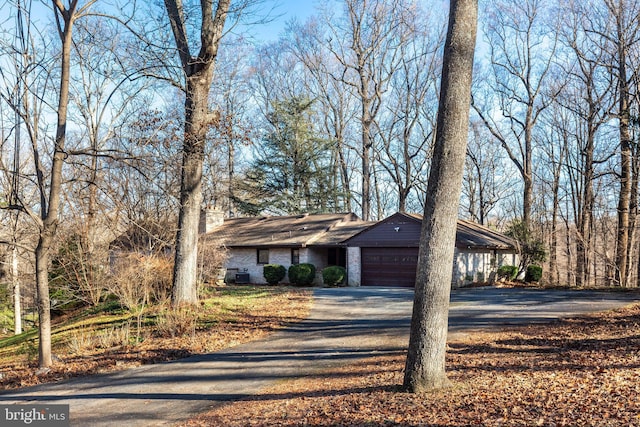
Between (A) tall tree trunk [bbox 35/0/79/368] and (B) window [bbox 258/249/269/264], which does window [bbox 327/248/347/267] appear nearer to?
(B) window [bbox 258/249/269/264]

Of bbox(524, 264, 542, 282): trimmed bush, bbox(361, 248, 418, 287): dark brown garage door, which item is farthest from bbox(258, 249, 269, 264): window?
bbox(524, 264, 542, 282): trimmed bush

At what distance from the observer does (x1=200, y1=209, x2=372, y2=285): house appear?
91.7 feet

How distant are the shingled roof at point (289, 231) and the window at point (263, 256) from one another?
0.82m

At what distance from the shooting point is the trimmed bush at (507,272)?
1034 inches

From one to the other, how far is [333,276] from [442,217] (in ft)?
64.9

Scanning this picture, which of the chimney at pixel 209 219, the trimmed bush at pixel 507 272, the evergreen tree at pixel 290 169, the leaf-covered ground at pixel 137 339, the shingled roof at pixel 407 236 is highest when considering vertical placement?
the evergreen tree at pixel 290 169

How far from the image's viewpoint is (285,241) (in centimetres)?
2816

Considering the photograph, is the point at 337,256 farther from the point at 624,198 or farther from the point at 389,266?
the point at 624,198

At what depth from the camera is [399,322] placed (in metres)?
12.1

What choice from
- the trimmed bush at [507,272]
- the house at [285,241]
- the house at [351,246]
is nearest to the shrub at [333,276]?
the house at [351,246]

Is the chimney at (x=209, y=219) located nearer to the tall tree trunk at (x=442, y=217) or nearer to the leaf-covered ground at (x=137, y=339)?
the leaf-covered ground at (x=137, y=339)

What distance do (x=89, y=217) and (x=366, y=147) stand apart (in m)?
21.3

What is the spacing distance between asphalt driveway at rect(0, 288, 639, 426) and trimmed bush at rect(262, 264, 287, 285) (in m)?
13.2

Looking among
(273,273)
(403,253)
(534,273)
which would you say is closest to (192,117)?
(403,253)
